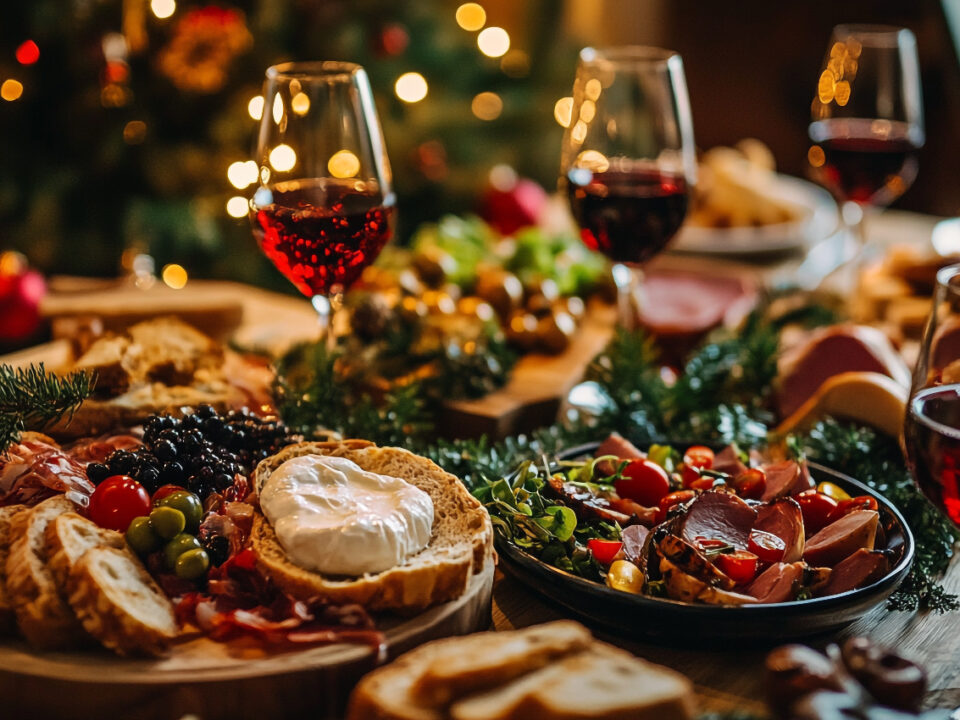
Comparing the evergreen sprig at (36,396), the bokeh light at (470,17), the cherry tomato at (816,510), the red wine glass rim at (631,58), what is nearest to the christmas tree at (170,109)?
the bokeh light at (470,17)

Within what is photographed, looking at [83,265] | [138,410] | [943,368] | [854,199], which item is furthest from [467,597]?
[83,265]

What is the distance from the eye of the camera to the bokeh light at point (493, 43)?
3975mm

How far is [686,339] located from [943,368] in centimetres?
106

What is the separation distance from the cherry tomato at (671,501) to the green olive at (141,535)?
0.61 m

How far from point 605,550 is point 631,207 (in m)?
0.80

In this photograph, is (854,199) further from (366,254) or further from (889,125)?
(366,254)

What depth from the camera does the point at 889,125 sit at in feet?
7.20

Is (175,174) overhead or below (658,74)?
below

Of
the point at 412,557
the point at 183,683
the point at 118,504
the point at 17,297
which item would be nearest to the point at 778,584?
the point at 412,557

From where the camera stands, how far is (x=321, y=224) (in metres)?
1.47

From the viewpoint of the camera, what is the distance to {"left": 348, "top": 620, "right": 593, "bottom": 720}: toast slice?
835 mm

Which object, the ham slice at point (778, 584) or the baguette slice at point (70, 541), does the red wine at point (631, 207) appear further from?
the baguette slice at point (70, 541)

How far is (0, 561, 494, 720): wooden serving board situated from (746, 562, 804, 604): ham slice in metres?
0.40

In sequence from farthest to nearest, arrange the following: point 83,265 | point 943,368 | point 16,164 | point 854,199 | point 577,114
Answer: point 83,265 → point 16,164 → point 854,199 → point 577,114 → point 943,368
